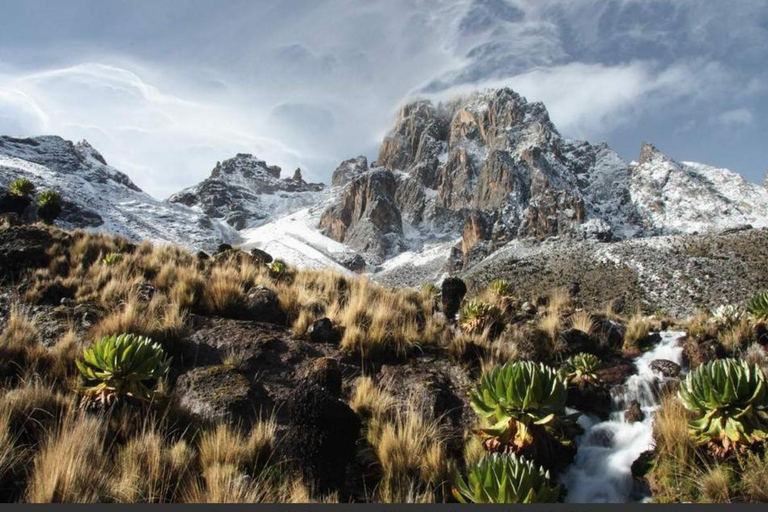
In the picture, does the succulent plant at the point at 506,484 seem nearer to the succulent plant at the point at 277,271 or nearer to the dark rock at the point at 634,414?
the dark rock at the point at 634,414

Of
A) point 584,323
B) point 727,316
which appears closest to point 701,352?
point 584,323

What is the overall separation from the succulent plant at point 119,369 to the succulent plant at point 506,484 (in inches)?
123

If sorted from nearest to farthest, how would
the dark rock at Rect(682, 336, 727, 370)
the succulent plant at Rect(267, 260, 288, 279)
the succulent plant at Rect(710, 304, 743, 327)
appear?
the dark rock at Rect(682, 336, 727, 370) < the succulent plant at Rect(710, 304, 743, 327) < the succulent plant at Rect(267, 260, 288, 279)

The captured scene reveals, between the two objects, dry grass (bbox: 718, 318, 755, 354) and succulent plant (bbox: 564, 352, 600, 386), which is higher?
dry grass (bbox: 718, 318, 755, 354)

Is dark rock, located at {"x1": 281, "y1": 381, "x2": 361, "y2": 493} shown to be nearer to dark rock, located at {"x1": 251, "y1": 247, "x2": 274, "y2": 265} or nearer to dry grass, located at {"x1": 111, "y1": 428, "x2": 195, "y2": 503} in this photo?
dry grass, located at {"x1": 111, "y1": 428, "x2": 195, "y2": 503}

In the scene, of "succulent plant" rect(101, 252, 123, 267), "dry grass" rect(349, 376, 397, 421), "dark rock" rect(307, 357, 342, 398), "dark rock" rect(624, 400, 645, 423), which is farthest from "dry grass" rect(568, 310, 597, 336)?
"succulent plant" rect(101, 252, 123, 267)

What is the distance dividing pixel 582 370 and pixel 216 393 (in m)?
4.86

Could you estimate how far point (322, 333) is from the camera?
287 inches

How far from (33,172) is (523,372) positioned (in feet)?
479

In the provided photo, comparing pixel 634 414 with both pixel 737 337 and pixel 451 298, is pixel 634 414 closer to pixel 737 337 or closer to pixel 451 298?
pixel 737 337

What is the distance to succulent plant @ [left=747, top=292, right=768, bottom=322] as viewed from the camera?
27.7ft

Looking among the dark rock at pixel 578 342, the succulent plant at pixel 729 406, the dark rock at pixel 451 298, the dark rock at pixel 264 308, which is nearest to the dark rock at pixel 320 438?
the succulent plant at pixel 729 406

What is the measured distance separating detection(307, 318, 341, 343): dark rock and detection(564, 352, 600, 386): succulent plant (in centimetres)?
341

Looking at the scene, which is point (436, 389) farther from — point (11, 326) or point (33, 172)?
point (33, 172)
